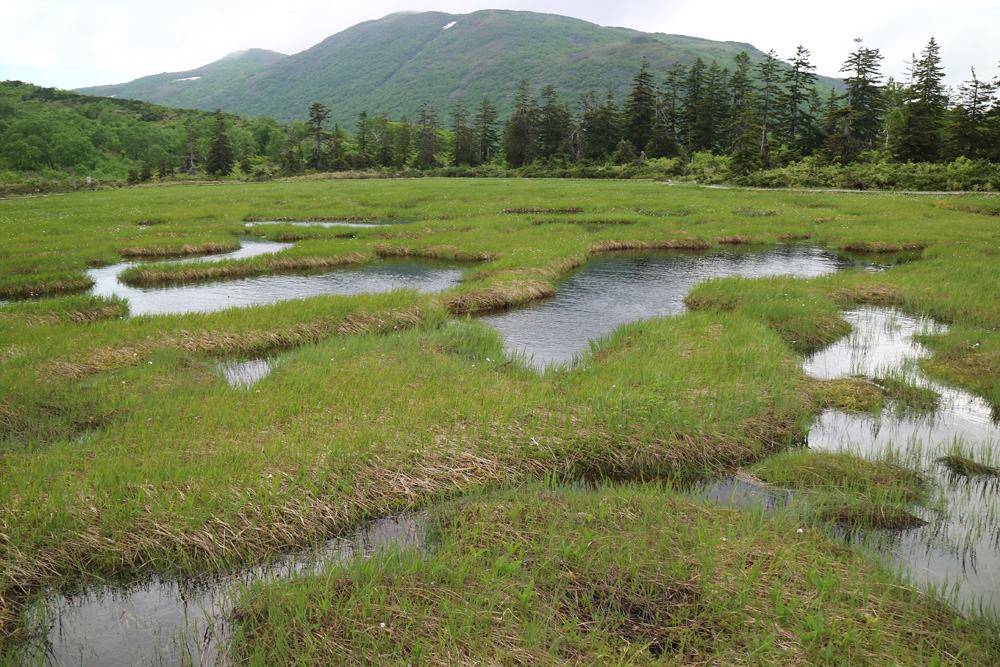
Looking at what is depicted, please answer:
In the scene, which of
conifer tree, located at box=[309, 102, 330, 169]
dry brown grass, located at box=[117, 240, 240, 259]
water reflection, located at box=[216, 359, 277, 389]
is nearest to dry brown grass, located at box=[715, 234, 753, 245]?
dry brown grass, located at box=[117, 240, 240, 259]

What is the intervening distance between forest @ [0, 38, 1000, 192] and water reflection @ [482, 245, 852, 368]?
3047 centimetres

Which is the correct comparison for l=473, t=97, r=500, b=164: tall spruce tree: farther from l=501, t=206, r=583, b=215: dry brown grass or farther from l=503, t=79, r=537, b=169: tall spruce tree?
l=501, t=206, r=583, b=215: dry brown grass

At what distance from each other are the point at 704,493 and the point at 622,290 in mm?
13773

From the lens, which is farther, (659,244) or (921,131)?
(921,131)

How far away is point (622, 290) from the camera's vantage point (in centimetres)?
2100

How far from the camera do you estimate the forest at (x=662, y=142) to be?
53.4m

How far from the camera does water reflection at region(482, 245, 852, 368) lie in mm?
15453

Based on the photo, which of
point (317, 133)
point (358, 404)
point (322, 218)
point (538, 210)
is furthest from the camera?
point (317, 133)

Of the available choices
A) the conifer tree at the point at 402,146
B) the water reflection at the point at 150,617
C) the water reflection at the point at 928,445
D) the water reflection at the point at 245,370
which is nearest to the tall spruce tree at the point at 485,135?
the conifer tree at the point at 402,146

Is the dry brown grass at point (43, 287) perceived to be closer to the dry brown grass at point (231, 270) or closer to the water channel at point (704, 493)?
the dry brown grass at point (231, 270)

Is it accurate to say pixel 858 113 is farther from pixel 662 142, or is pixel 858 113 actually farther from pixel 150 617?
pixel 150 617

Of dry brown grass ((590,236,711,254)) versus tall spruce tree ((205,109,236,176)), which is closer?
dry brown grass ((590,236,711,254))

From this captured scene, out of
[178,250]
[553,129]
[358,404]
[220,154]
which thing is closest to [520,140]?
[553,129]

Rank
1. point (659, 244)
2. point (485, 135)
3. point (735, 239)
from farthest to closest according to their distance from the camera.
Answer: point (485, 135) < point (735, 239) < point (659, 244)
